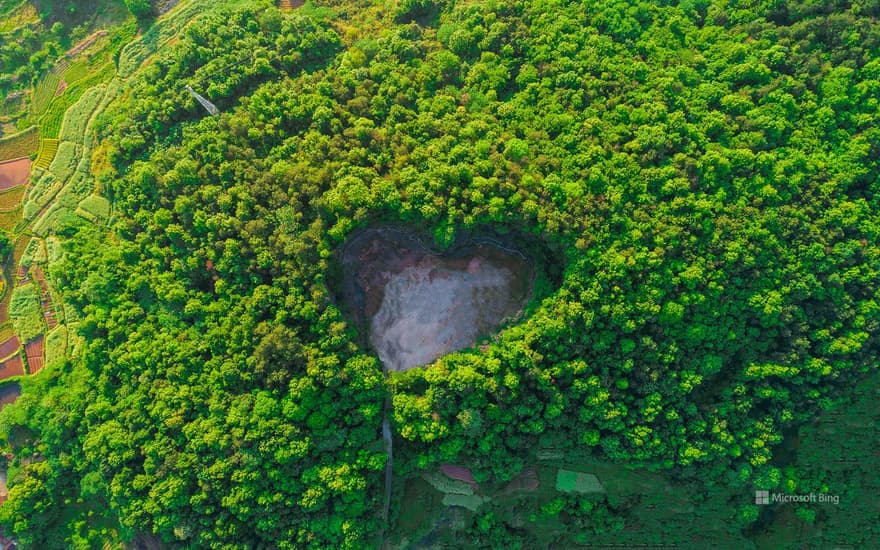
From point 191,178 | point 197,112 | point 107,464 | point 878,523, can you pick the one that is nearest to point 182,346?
point 107,464

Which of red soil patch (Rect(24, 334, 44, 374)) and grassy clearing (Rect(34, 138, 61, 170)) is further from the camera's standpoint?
grassy clearing (Rect(34, 138, 61, 170))

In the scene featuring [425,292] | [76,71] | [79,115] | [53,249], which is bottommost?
[425,292]

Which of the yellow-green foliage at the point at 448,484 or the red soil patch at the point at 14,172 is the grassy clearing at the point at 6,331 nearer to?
the red soil patch at the point at 14,172

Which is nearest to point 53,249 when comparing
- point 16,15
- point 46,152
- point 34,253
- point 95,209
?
point 34,253

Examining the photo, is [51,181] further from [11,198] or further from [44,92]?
[44,92]

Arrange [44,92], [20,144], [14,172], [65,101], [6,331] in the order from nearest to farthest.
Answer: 1. [6,331]
2. [14,172]
3. [20,144]
4. [65,101]
5. [44,92]

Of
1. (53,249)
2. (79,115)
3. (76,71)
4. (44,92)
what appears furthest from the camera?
(76,71)

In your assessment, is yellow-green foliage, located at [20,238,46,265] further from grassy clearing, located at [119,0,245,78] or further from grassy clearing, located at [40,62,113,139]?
grassy clearing, located at [119,0,245,78]

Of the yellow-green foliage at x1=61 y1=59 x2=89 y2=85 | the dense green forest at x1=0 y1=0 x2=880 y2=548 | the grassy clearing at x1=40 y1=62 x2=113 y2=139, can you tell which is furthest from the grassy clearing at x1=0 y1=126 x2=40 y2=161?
the dense green forest at x1=0 y1=0 x2=880 y2=548
